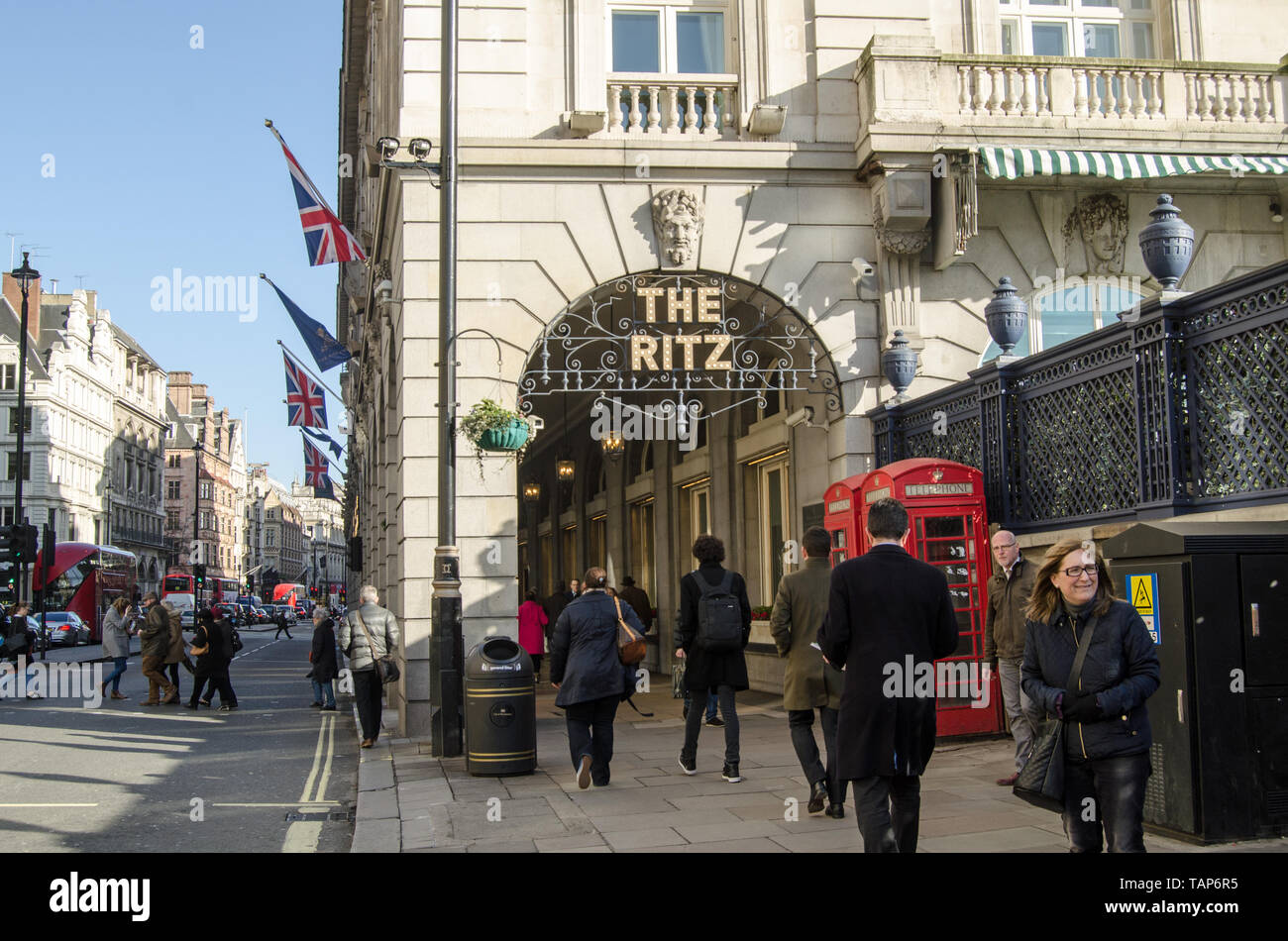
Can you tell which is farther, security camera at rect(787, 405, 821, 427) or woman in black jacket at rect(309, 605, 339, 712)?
woman in black jacket at rect(309, 605, 339, 712)

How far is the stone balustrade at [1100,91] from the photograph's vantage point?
46.3 feet

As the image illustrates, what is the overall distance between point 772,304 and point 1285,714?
346 inches

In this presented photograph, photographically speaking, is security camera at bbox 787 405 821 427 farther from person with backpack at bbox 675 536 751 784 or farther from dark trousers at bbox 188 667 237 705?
dark trousers at bbox 188 667 237 705

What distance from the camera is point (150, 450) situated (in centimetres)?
10919

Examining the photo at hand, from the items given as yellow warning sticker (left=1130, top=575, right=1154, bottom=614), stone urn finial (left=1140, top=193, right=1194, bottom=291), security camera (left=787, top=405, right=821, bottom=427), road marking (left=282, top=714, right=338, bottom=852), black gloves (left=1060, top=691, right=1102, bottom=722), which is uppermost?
stone urn finial (left=1140, top=193, right=1194, bottom=291)

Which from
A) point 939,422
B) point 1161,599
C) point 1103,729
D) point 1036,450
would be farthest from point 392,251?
point 1103,729

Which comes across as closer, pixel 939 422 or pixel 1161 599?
pixel 1161 599

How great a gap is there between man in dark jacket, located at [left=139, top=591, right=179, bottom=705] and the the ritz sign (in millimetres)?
10193

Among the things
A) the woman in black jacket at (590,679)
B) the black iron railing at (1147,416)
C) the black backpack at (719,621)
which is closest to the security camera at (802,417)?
the black iron railing at (1147,416)

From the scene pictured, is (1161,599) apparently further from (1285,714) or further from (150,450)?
(150,450)

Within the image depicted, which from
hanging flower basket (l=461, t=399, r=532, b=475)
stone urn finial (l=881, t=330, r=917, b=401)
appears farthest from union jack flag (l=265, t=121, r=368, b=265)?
stone urn finial (l=881, t=330, r=917, b=401)

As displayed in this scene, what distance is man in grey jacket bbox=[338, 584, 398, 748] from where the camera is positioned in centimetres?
1308

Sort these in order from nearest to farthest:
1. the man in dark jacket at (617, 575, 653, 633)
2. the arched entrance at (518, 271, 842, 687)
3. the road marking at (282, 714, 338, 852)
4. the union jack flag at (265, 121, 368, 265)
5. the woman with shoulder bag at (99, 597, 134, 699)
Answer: the road marking at (282, 714, 338, 852) → the arched entrance at (518, 271, 842, 687) → the union jack flag at (265, 121, 368, 265) → the man in dark jacket at (617, 575, 653, 633) → the woman with shoulder bag at (99, 597, 134, 699)

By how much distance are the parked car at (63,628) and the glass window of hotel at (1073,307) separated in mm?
39677
